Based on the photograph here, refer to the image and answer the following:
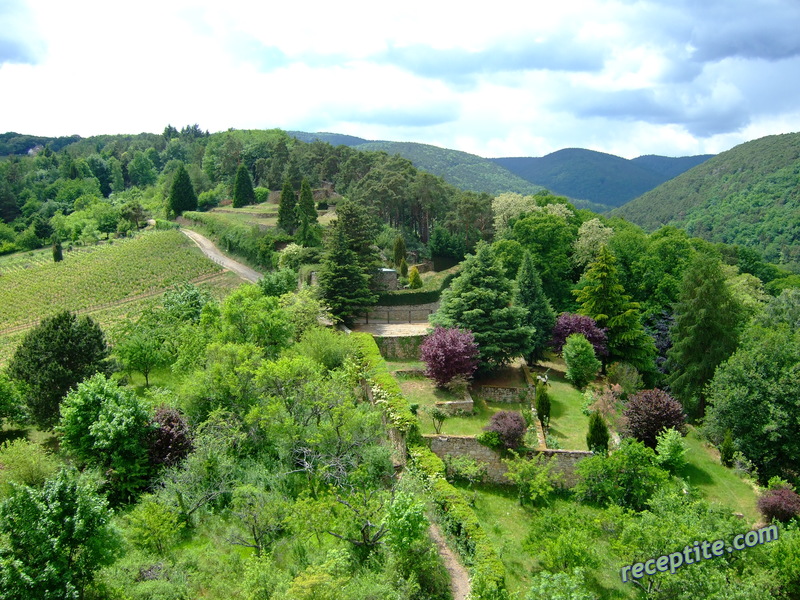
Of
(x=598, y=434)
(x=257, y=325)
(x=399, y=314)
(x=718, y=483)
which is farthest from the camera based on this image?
(x=399, y=314)

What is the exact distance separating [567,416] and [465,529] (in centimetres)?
991

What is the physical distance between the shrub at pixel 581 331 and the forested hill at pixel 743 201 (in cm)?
7786

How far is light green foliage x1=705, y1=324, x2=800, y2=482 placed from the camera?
19797 millimetres

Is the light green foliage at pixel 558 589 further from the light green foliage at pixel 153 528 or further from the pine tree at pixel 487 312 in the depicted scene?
the pine tree at pixel 487 312

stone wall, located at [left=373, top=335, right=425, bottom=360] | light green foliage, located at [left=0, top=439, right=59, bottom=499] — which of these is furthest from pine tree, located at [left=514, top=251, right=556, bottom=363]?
light green foliage, located at [left=0, top=439, right=59, bottom=499]

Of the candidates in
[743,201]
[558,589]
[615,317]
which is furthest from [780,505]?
[743,201]

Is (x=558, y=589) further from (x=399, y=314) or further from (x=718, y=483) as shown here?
(x=399, y=314)

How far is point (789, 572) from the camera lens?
1289 cm

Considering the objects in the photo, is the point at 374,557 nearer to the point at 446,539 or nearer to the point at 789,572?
the point at 446,539

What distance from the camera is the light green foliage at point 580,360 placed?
2583 centimetres

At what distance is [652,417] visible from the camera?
1953 centimetres

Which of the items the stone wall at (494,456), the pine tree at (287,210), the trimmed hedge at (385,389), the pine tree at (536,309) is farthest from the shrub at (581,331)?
the pine tree at (287,210)

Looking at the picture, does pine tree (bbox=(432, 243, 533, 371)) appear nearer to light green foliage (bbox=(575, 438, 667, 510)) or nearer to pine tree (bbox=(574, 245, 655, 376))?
pine tree (bbox=(574, 245, 655, 376))

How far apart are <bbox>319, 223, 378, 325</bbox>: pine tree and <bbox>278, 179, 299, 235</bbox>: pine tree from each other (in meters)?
18.0
